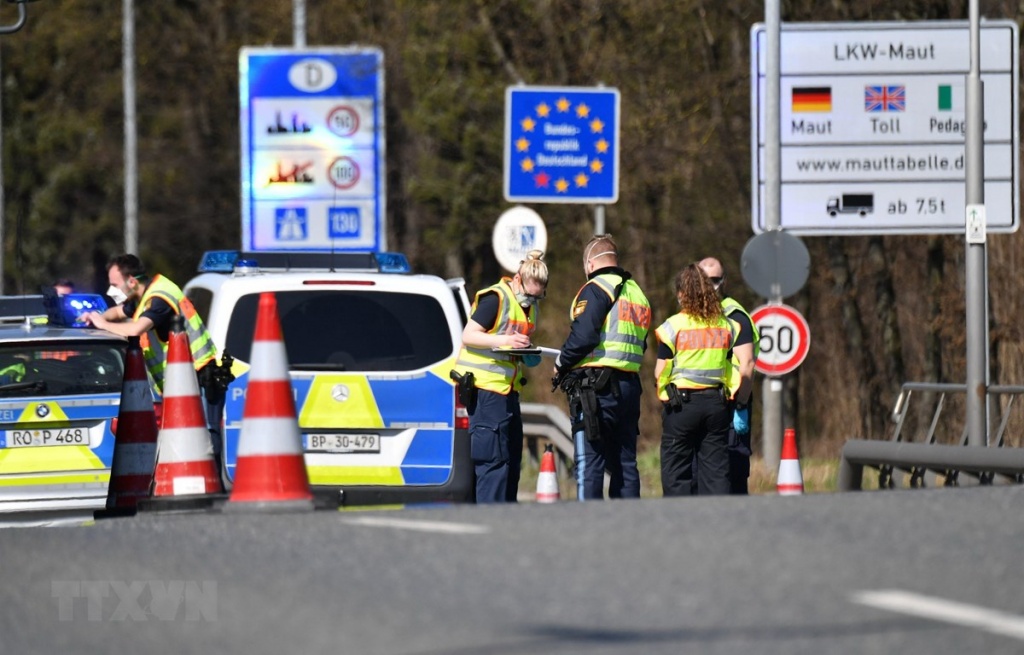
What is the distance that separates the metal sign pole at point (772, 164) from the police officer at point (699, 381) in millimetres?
7080

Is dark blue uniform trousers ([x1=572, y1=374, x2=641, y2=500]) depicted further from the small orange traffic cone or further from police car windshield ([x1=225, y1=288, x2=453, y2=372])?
the small orange traffic cone

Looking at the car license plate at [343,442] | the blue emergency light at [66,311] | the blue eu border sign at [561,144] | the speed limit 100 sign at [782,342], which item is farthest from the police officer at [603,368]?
the blue eu border sign at [561,144]

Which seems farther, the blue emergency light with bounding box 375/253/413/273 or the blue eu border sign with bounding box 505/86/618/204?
the blue eu border sign with bounding box 505/86/618/204

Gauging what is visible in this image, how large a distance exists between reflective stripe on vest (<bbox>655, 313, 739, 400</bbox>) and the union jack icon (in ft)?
28.3

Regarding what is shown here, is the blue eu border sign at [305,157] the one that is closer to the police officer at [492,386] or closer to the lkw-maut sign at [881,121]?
the lkw-maut sign at [881,121]

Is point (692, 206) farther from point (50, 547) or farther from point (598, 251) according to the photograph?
point (50, 547)

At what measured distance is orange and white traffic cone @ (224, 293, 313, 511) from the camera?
28.5 ft

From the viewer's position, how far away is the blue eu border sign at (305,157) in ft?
81.8

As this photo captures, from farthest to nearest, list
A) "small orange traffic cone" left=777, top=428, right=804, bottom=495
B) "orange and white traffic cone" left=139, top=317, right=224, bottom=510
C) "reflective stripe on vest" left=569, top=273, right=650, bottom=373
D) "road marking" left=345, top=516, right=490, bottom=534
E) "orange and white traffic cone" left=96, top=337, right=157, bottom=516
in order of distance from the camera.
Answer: "small orange traffic cone" left=777, top=428, right=804, bottom=495, "reflective stripe on vest" left=569, top=273, right=650, bottom=373, "orange and white traffic cone" left=96, top=337, right=157, bottom=516, "orange and white traffic cone" left=139, top=317, right=224, bottom=510, "road marking" left=345, top=516, right=490, bottom=534

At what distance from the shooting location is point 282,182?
2495cm

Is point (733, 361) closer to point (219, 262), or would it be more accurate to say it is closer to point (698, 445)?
point (698, 445)

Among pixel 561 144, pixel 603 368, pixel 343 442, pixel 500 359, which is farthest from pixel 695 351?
pixel 561 144

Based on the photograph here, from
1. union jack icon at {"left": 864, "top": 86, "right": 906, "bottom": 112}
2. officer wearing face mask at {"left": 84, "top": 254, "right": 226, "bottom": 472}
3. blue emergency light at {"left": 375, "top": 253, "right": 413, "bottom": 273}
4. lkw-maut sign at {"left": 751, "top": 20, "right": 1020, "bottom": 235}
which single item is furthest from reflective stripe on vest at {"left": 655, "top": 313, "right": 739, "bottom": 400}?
union jack icon at {"left": 864, "top": 86, "right": 906, "bottom": 112}

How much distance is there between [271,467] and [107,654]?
3.17m
